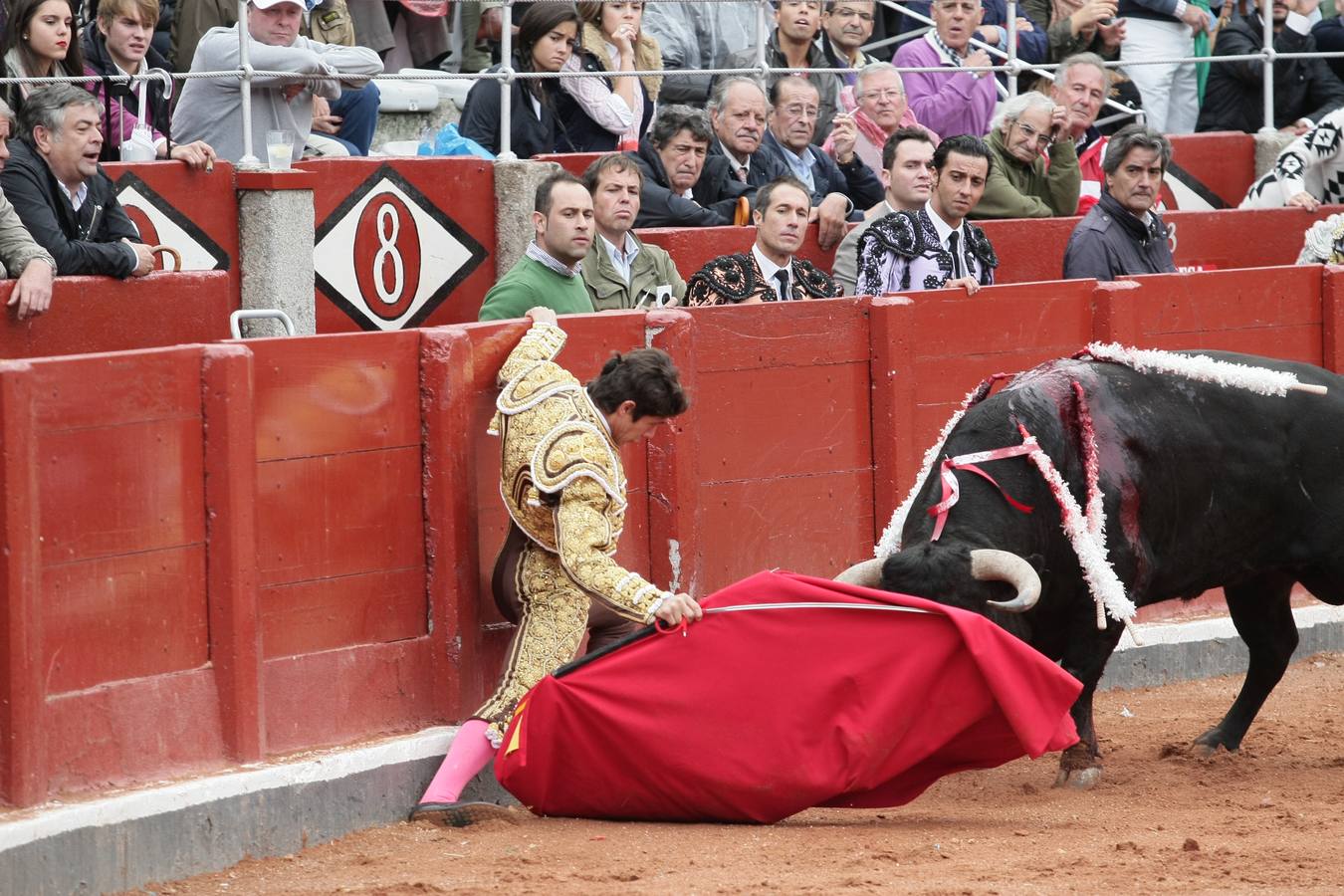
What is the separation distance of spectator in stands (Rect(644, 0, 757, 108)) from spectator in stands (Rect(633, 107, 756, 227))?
1.64 metres

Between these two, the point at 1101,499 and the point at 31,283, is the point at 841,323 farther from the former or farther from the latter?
the point at 31,283

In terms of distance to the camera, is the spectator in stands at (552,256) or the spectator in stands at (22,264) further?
the spectator in stands at (552,256)

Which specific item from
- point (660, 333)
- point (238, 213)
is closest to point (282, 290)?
point (238, 213)

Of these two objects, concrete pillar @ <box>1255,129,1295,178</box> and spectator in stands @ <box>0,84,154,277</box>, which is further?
concrete pillar @ <box>1255,129,1295,178</box>

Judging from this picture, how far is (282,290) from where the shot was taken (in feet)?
25.2

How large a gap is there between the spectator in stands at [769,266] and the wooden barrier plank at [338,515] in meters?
1.68

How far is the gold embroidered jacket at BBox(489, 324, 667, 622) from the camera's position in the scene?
568 cm

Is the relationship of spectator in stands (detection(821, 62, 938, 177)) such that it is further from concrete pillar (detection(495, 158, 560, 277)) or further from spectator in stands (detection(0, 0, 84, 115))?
spectator in stands (detection(0, 0, 84, 115))

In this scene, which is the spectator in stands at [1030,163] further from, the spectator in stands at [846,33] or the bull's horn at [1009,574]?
the bull's horn at [1009,574]

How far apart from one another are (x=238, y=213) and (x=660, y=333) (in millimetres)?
1792

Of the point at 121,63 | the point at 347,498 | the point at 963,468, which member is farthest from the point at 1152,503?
the point at 121,63

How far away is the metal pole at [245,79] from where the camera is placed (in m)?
7.61

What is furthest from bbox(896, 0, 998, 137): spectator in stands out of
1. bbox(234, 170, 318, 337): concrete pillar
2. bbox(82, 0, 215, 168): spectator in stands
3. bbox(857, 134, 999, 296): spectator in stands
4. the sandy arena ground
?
the sandy arena ground

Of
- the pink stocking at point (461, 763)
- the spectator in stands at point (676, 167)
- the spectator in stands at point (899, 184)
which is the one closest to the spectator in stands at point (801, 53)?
the spectator in stands at point (676, 167)
